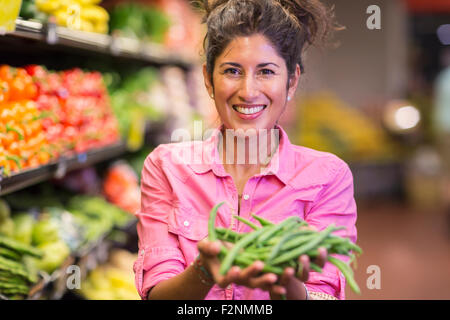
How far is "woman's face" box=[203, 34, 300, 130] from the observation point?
1663 millimetres

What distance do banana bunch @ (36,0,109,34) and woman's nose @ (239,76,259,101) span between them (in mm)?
1316

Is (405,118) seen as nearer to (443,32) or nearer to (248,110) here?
(443,32)

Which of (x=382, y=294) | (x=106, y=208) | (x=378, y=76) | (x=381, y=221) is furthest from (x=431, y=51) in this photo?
(x=106, y=208)

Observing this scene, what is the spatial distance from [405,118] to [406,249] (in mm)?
3772

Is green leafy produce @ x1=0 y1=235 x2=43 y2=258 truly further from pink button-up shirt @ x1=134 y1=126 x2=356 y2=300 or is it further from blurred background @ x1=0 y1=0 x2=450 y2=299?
pink button-up shirt @ x1=134 y1=126 x2=356 y2=300

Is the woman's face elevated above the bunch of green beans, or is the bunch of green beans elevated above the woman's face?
the woman's face

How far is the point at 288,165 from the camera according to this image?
1799mm

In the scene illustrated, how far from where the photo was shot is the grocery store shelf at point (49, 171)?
2109 millimetres

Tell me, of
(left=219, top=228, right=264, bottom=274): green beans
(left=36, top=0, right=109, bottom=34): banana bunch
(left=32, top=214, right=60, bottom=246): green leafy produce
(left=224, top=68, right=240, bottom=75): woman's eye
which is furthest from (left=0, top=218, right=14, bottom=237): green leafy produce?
(left=219, top=228, right=264, bottom=274): green beans

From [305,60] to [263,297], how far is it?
84cm

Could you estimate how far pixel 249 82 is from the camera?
1.65 m

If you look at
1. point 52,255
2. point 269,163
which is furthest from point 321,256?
point 52,255

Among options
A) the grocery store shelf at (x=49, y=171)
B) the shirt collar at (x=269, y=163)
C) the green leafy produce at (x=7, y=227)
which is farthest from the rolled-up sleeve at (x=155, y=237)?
the green leafy produce at (x=7, y=227)
